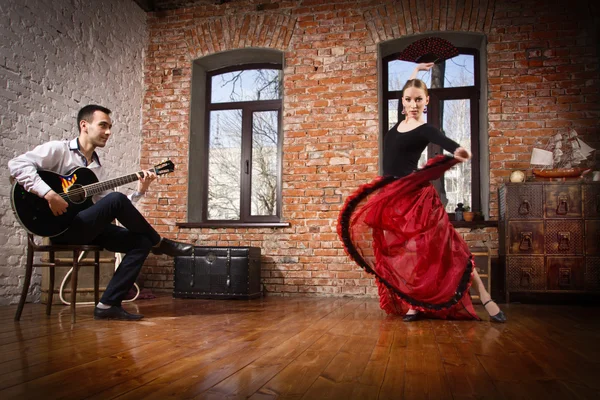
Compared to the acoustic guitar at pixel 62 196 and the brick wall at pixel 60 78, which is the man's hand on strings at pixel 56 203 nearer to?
the acoustic guitar at pixel 62 196

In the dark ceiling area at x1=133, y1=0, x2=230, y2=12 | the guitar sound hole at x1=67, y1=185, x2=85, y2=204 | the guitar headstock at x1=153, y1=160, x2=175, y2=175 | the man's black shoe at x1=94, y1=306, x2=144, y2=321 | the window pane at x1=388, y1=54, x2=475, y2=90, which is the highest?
the dark ceiling area at x1=133, y1=0, x2=230, y2=12

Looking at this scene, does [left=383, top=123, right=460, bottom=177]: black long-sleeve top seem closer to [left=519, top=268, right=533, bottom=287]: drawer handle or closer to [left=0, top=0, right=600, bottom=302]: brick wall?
[left=0, top=0, right=600, bottom=302]: brick wall

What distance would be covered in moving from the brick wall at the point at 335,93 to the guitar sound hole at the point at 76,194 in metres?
2.54

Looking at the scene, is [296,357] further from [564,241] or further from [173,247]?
[564,241]

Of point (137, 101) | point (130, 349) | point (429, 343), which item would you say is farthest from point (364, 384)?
point (137, 101)

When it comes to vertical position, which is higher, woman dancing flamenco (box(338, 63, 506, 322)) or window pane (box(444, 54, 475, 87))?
window pane (box(444, 54, 475, 87))

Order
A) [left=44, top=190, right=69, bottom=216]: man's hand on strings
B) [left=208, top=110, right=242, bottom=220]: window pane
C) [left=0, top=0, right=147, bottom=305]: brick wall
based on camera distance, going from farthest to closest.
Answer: [left=208, top=110, right=242, bottom=220]: window pane < [left=0, top=0, right=147, bottom=305]: brick wall < [left=44, top=190, right=69, bottom=216]: man's hand on strings

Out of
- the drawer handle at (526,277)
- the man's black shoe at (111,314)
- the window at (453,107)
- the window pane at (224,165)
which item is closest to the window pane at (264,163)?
the window pane at (224,165)

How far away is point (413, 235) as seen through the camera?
332 cm

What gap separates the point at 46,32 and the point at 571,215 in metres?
5.10

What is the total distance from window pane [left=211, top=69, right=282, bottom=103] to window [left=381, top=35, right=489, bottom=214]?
1329mm

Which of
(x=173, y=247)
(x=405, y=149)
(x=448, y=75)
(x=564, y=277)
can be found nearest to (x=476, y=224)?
(x=564, y=277)

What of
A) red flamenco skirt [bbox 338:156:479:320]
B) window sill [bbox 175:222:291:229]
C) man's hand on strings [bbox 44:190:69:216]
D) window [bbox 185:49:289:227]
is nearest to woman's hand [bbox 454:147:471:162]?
red flamenco skirt [bbox 338:156:479:320]

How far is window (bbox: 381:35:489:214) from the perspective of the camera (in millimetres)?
5508
